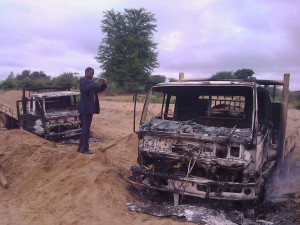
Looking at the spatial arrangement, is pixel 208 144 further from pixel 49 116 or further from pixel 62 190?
pixel 49 116

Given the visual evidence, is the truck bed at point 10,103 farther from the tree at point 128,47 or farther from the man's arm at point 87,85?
the tree at point 128,47

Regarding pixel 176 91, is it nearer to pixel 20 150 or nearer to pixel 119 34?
pixel 20 150

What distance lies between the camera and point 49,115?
12.5 metres

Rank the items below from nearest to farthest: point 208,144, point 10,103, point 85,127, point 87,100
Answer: point 208,144 < point 87,100 < point 85,127 < point 10,103

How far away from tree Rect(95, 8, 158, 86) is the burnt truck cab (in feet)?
77.2

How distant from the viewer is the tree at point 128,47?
37.2m

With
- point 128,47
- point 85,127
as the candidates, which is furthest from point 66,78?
point 85,127

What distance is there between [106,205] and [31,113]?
778cm

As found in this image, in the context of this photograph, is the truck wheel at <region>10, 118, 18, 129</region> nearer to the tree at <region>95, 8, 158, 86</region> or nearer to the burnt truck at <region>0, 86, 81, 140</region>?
the burnt truck at <region>0, 86, 81, 140</region>

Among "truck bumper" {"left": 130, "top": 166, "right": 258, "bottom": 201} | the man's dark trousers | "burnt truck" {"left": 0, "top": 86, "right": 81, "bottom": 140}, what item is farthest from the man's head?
"burnt truck" {"left": 0, "top": 86, "right": 81, "bottom": 140}

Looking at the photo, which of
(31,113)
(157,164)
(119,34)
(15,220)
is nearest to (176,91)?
(157,164)

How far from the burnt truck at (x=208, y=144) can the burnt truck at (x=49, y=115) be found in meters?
5.56

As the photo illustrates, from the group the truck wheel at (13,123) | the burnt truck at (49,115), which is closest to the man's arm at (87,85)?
the burnt truck at (49,115)

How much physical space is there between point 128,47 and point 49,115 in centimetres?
2616
